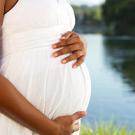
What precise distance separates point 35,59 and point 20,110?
0.14 metres

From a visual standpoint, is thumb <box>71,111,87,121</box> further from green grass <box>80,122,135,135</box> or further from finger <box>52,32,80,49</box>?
green grass <box>80,122,135,135</box>

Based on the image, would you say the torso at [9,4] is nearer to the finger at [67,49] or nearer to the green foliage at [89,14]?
the finger at [67,49]

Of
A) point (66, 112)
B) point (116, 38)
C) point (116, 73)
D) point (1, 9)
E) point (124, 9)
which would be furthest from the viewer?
point (116, 38)

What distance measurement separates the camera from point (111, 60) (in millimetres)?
19781

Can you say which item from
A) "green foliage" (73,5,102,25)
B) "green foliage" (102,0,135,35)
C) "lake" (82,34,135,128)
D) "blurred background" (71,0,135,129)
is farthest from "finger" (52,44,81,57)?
"green foliage" (102,0,135,35)

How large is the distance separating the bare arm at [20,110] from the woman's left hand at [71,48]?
0.52 ft

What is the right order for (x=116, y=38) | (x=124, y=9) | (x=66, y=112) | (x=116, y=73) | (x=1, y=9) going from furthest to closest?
(x=116, y=38) < (x=124, y=9) < (x=116, y=73) < (x=66, y=112) < (x=1, y=9)

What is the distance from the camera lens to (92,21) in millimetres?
32125

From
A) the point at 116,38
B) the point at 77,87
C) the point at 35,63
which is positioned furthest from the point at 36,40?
the point at 116,38

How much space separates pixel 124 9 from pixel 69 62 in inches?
1214

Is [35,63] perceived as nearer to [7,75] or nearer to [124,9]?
[7,75]

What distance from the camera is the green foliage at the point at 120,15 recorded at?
31534mm

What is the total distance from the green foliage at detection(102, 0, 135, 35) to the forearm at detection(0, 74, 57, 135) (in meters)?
30.0

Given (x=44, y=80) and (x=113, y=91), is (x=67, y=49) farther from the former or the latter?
(x=113, y=91)
